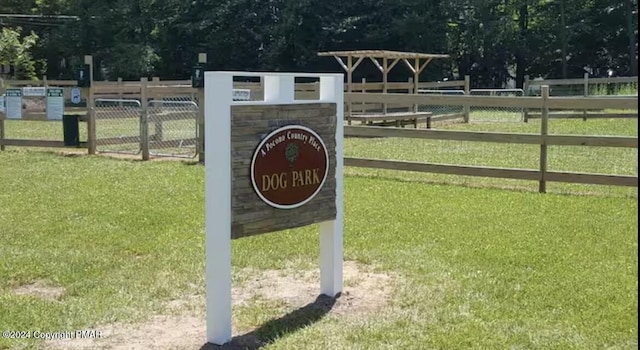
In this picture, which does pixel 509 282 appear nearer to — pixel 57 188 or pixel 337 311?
pixel 337 311

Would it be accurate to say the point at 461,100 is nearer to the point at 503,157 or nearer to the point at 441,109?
the point at 503,157

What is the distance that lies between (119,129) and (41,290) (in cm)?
1407

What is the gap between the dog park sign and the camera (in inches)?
166

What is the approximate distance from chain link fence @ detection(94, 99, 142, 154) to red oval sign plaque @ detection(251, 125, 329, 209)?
9.20 metres

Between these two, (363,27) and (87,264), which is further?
(363,27)

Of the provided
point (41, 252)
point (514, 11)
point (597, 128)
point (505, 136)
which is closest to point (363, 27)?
point (514, 11)

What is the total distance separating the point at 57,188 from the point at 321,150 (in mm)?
5696

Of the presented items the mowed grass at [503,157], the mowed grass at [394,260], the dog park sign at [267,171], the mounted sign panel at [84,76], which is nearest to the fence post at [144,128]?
the mounted sign panel at [84,76]

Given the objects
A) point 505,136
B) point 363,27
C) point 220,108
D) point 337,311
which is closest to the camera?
point 220,108

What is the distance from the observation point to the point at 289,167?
15.2 feet

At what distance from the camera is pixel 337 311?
4.78m

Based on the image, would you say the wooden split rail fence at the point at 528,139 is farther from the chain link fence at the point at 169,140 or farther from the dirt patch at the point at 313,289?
the chain link fence at the point at 169,140

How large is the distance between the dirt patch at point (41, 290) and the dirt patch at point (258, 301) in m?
0.79

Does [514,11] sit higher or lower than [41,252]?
higher
